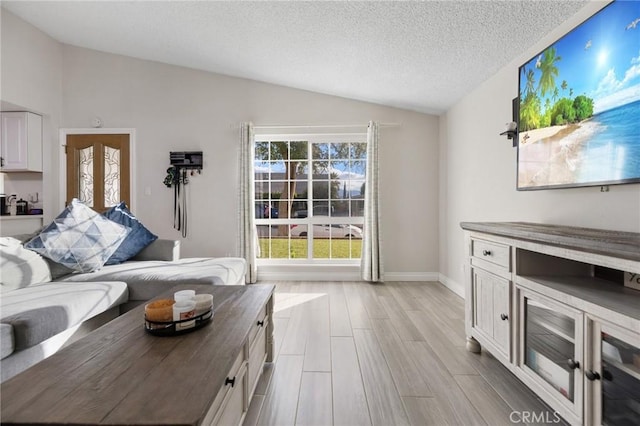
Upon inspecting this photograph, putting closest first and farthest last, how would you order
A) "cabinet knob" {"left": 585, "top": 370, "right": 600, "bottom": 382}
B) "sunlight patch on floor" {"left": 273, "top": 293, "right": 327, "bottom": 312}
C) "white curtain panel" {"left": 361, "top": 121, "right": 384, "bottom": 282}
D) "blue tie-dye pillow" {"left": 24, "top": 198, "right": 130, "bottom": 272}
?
1. "cabinet knob" {"left": 585, "top": 370, "right": 600, "bottom": 382}
2. "blue tie-dye pillow" {"left": 24, "top": 198, "right": 130, "bottom": 272}
3. "sunlight patch on floor" {"left": 273, "top": 293, "right": 327, "bottom": 312}
4. "white curtain panel" {"left": 361, "top": 121, "right": 384, "bottom": 282}

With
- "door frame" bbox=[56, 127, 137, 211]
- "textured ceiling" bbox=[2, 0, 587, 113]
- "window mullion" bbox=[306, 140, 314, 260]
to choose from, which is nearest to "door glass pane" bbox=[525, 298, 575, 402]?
"textured ceiling" bbox=[2, 0, 587, 113]

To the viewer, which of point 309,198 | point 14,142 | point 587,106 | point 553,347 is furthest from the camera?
point 309,198

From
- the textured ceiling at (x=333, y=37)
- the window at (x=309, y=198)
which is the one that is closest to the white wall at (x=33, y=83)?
the textured ceiling at (x=333, y=37)

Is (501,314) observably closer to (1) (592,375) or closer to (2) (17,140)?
(1) (592,375)

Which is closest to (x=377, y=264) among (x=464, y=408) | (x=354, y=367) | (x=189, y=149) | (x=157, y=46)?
(x=354, y=367)

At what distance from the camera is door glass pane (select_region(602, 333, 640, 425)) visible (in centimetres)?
105

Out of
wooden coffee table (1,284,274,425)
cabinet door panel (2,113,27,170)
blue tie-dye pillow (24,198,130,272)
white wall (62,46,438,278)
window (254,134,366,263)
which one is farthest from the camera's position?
window (254,134,366,263)

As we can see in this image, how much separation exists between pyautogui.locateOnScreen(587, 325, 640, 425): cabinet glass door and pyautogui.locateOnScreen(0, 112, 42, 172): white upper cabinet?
5705 mm

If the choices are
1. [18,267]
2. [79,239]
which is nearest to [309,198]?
[79,239]

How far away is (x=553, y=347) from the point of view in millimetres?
1406

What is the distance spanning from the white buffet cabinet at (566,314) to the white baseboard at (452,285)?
4.55 feet

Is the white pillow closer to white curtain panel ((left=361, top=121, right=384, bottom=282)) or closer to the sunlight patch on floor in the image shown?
the sunlight patch on floor

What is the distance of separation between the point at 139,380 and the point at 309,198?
3.40 m

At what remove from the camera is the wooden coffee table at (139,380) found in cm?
75
